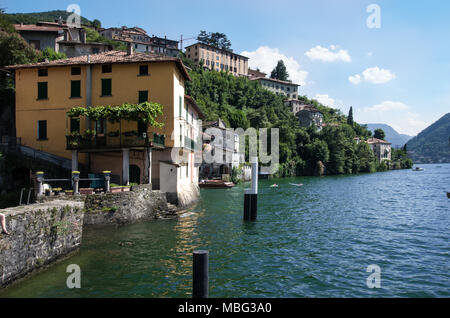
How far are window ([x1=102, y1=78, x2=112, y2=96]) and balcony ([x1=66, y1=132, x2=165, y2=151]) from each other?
429cm

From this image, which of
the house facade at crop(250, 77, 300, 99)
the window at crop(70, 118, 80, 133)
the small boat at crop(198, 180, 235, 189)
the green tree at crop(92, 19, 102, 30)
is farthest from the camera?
the house facade at crop(250, 77, 300, 99)

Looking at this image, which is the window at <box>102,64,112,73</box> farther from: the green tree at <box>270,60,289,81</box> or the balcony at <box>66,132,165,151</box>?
the green tree at <box>270,60,289,81</box>

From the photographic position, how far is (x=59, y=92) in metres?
26.5

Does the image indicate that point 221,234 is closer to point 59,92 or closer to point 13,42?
point 59,92

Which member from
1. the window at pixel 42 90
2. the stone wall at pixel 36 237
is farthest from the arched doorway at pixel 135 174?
the stone wall at pixel 36 237

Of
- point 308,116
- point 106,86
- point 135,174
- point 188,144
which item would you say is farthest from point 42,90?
point 308,116

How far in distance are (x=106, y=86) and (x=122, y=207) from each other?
11279 millimetres

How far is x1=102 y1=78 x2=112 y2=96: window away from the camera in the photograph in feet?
86.3

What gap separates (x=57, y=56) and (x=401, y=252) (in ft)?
165

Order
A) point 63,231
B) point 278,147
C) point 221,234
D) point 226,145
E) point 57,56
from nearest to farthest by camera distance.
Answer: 1. point 63,231
2. point 221,234
3. point 57,56
4. point 226,145
5. point 278,147

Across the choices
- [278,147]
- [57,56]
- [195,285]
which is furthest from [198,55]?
[195,285]

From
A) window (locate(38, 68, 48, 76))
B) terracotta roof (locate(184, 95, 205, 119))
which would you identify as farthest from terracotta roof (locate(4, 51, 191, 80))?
terracotta roof (locate(184, 95, 205, 119))

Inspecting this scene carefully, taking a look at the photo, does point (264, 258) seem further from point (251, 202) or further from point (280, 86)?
point (280, 86)

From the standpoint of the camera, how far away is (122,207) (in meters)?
20.7
